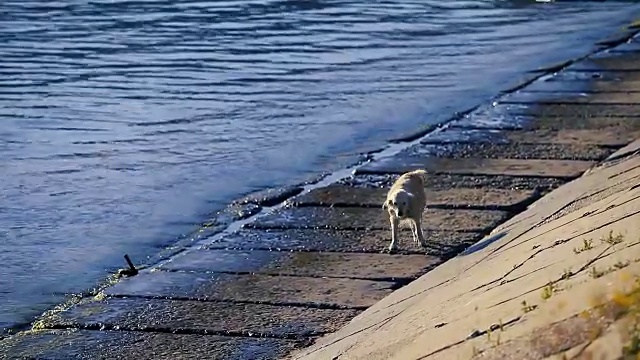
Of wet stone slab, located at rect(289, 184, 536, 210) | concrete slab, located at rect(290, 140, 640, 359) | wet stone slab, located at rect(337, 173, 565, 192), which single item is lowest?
wet stone slab, located at rect(337, 173, 565, 192)

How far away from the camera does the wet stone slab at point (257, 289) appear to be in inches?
352

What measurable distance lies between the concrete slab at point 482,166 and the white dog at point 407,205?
8.08 feet

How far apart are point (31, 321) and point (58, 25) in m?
17.2

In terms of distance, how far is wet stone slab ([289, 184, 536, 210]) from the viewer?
37.7ft

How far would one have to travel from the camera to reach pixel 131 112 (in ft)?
55.8

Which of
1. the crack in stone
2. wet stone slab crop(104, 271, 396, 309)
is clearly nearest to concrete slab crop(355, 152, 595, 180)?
wet stone slab crop(104, 271, 396, 309)

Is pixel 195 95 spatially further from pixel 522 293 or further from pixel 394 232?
pixel 522 293

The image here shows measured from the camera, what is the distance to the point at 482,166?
13.1 m

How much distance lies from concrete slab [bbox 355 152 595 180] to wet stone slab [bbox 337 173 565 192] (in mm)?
147

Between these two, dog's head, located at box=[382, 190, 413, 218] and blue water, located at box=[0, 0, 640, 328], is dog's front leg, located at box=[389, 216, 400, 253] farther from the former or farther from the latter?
blue water, located at box=[0, 0, 640, 328]

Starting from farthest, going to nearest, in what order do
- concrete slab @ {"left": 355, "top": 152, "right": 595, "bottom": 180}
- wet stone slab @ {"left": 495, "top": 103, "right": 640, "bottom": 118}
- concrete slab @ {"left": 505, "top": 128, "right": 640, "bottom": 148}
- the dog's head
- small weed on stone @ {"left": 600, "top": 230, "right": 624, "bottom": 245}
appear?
wet stone slab @ {"left": 495, "top": 103, "right": 640, "bottom": 118} → concrete slab @ {"left": 505, "top": 128, "right": 640, "bottom": 148} → concrete slab @ {"left": 355, "top": 152, "right": 595, "bottom": 180} → the dog's head → small weed on stone @ {"left": 600, "top": 230, "right": 624, "bottom": 245}

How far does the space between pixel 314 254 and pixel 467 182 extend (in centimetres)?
270

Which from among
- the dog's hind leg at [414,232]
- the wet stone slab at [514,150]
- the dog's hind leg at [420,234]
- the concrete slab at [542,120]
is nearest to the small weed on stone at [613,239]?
the dog's hind leg at [420,234]

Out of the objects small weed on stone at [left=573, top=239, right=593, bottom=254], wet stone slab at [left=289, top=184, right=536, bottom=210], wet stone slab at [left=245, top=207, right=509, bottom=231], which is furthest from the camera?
wet stone slab at [left=289, top=184, right=536, bottom=210]
